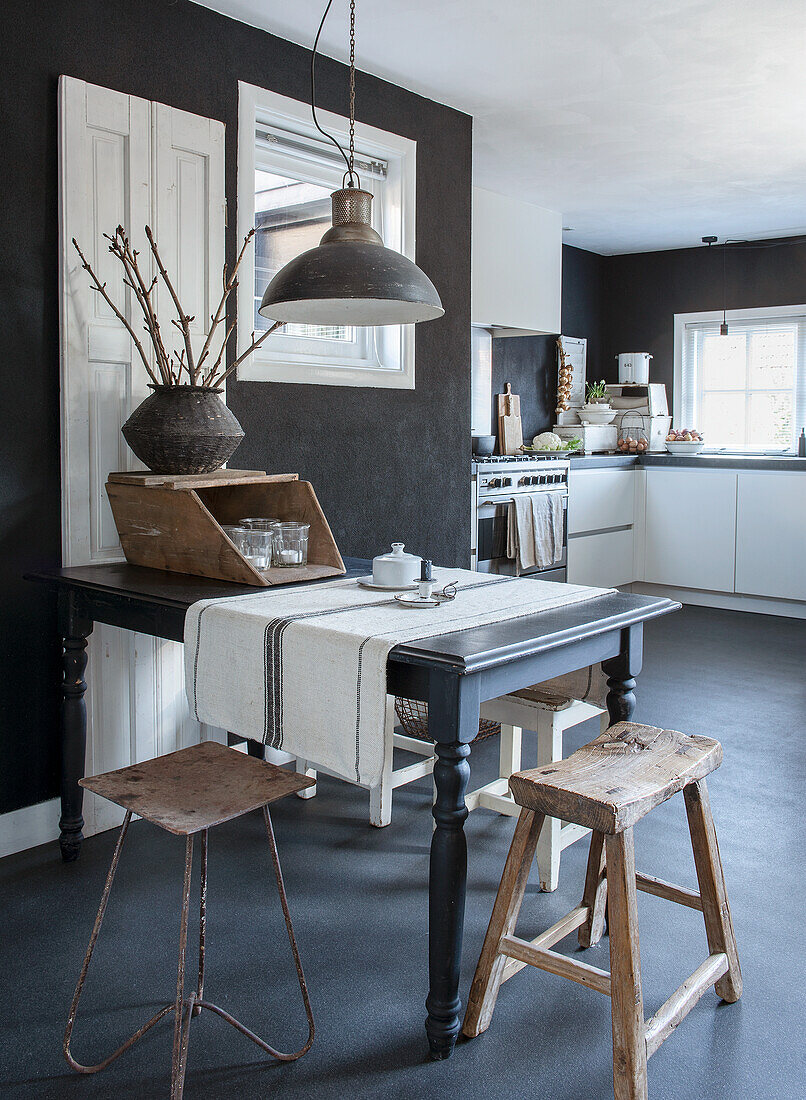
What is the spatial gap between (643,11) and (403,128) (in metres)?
1.10

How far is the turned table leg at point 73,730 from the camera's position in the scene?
106 inches

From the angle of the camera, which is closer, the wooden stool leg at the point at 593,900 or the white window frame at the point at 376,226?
the wooden stool leg at the point at 593,900

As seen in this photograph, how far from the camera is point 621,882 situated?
1.73 m

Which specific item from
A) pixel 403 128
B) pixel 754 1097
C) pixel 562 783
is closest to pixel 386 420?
pixel 403 128

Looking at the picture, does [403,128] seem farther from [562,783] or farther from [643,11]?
[562,783]

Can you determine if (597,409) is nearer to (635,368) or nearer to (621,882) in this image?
(635,368)

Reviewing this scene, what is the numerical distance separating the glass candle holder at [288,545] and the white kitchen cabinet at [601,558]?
3632mm

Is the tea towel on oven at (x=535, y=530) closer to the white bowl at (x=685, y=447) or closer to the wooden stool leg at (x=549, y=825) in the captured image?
the white bowl at (x=685, y=447)

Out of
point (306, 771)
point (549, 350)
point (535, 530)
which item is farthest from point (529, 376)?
point (306, 771)

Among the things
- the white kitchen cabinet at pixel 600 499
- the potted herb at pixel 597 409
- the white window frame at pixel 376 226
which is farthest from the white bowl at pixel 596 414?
the white window frame at pixel 376 226

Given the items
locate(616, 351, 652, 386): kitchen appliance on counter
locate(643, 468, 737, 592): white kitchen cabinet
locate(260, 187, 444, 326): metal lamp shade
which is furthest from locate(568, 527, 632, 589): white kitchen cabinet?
locate(260, 187, 444, 326): metal lamp shade

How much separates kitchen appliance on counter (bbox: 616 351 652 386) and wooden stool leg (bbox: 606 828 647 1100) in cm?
584

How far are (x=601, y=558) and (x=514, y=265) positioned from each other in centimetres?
210

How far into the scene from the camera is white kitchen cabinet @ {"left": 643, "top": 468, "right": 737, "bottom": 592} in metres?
6.44
